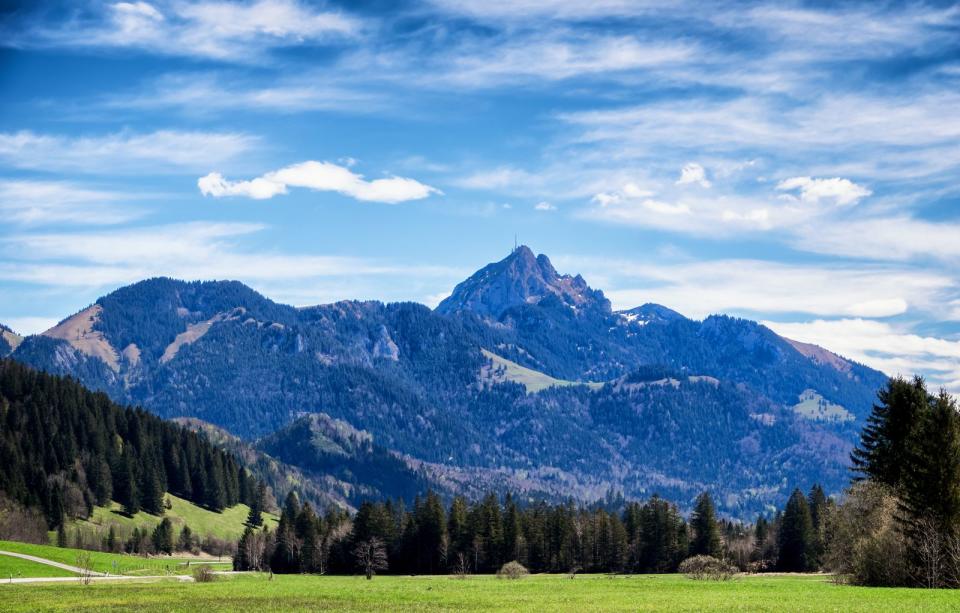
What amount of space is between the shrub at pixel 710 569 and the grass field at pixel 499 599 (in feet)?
53.6

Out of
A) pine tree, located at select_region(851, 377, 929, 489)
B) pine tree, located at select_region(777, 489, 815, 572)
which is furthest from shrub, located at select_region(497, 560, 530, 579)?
pine tree, located at select_region(851, 377, 929, 489)

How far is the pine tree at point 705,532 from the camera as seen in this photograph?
164m

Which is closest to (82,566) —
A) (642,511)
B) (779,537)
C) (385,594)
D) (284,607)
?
(385,594)

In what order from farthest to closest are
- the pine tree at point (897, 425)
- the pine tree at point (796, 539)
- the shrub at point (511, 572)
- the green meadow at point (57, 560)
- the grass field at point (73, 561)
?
the pine tree at point (796, 539) < the shrub at point (511, 572) < the grass field at point (73, 561) < the green meadow at point (57, 560) < the pine tree at point (897, 425)

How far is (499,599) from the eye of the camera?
262 ft

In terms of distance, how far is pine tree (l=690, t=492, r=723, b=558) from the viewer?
16375cm

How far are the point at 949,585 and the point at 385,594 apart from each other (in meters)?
46.0

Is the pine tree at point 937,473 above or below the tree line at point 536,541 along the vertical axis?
above

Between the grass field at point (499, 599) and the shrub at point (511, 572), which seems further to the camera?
the shrub at point (511, 572)

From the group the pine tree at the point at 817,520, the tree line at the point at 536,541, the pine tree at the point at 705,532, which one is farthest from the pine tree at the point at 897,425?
the pine tree at the point at 705,532

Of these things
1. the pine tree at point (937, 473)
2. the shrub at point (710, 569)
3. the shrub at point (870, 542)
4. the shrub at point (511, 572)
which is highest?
the pine tree at point (937, 473)

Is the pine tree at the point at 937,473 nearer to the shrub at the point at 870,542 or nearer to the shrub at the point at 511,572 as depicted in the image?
the shrub at the point at 870,542

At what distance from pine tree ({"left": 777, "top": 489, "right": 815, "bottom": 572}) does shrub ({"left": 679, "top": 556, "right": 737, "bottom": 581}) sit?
40556 millimetres

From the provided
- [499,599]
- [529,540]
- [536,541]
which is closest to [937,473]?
[499,599]
